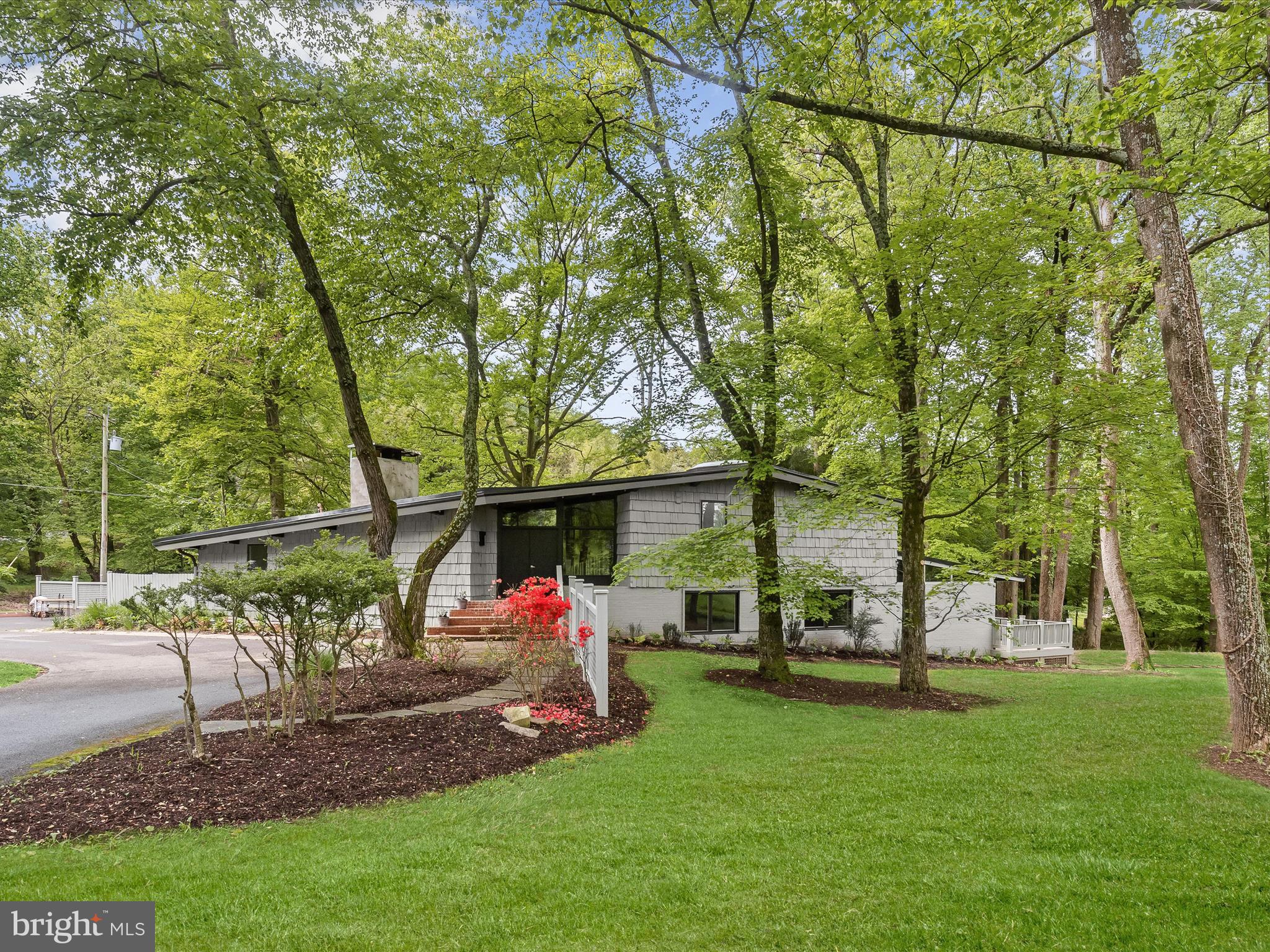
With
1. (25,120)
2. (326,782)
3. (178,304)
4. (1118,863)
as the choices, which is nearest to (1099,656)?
(1118,863)

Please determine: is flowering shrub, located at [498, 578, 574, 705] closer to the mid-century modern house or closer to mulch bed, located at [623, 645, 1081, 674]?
mulch bed, located at [623, 645, 1081, 674]

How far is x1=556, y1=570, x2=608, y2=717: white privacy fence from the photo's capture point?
7.15m

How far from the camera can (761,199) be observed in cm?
981

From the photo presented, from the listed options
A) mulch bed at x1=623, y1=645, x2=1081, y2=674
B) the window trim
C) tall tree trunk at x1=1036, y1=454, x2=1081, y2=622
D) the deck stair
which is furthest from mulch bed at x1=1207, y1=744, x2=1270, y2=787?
tall tree trunk at x1=1036, y1=454, x2=1081, y2=622

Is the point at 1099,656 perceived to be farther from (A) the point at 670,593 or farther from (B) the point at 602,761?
(B) the point at 602,761

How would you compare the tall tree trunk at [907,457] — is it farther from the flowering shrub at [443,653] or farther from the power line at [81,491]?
the power line at [81,491]

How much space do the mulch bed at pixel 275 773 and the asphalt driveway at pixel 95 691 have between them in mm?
947

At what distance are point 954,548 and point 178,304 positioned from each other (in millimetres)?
23999

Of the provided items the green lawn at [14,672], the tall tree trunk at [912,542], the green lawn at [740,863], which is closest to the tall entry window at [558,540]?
the tall tree trunk at [912,542]

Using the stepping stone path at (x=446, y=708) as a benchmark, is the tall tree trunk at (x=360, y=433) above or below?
above

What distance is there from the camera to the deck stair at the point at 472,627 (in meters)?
12.5

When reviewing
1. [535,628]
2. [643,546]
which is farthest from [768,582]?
[643,546]

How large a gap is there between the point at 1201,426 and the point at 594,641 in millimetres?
6331

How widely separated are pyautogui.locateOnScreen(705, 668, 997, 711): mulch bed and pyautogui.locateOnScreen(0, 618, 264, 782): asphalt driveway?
275 inches
